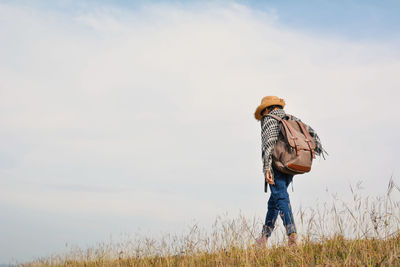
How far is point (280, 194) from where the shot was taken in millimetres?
5539

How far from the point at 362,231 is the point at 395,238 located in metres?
0.48

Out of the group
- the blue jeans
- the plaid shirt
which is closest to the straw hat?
the plaid shirt

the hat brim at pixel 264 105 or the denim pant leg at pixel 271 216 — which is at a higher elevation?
the hat brim at pixel 264 105

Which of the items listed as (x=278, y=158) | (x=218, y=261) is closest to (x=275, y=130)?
(x=278, y=158)

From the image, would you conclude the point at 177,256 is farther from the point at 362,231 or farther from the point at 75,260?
the point at 75,260

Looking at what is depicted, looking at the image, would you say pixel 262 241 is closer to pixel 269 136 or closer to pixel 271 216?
pixel 271 216

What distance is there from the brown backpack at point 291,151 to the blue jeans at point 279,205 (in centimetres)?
17

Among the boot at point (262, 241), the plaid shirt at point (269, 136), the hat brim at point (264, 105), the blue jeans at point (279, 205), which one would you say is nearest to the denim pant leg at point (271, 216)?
the blue jeans at point (279, 205)

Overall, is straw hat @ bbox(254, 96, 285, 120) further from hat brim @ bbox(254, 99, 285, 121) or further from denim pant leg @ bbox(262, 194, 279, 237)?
denim pant leg @ bbox(262, 194, 279, 237)

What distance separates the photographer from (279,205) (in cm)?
551

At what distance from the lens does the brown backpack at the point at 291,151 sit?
546cm

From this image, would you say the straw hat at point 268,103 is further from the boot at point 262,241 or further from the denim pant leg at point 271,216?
the boot at point 262,241

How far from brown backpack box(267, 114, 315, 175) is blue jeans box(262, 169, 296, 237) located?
17 cm

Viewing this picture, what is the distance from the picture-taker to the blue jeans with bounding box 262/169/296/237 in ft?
17.9
